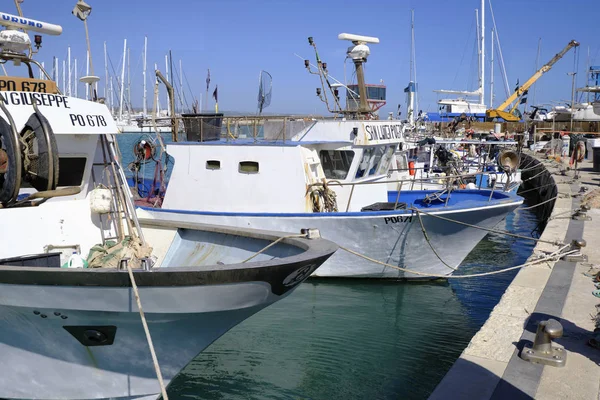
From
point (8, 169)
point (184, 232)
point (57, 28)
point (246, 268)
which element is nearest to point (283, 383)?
point (184, 232)

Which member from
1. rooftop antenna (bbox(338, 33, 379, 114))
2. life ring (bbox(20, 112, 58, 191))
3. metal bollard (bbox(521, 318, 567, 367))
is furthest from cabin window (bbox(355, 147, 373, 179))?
life ring (bbox(20, 112, 58, 191))

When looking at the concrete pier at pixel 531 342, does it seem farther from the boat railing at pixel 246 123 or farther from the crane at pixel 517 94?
the crane at pixel 517 94

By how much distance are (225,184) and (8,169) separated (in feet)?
19.9

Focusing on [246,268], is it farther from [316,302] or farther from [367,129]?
[367,129]

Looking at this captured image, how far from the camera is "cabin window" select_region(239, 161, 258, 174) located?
37.6ft

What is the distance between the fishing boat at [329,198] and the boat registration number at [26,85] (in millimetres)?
4699

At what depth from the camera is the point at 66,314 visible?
5.49m

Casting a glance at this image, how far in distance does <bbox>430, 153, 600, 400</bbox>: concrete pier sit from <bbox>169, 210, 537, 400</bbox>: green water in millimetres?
1483

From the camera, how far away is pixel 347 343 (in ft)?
29.1

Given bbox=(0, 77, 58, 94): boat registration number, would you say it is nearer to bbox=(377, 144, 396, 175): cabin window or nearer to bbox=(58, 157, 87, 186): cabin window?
bbox=(58, 157, 87, 186): cabin window

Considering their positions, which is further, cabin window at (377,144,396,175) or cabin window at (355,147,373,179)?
cabin window at (377,144,396,175)

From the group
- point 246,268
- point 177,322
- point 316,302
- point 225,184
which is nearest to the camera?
point 246,268

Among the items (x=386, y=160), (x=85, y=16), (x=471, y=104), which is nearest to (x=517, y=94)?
(x=471, y=104)

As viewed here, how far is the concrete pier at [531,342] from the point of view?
15.9 ft
